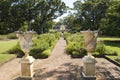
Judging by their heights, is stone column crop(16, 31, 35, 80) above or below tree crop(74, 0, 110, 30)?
below

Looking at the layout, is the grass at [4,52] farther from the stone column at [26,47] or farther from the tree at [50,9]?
the tree at [50,9]

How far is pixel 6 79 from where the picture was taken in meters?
7.27

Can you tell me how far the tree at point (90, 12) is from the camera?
46.0 m

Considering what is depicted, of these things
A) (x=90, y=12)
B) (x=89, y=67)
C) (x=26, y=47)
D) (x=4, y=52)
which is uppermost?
(x=90, y=12)

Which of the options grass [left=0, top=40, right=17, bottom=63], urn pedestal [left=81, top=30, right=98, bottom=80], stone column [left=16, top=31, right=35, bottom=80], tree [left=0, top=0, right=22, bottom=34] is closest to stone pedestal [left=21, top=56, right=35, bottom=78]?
stone column [left=16, top=31, right=35, bottom=80]

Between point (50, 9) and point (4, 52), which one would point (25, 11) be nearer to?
point (50, 9)

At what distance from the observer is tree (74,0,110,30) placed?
46031mm

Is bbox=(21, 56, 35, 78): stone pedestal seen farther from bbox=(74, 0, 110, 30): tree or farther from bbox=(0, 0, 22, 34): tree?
bbox=(74, 0, 110, 30): tree

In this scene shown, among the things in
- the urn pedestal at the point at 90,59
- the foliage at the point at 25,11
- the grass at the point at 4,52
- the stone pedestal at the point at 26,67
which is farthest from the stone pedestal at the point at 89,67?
the foliage at the point at 25,11

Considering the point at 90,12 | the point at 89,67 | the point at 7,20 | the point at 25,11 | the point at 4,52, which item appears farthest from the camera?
the point at 90,12

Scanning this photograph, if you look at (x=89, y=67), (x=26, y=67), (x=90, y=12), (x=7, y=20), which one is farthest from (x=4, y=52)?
(x=90, y=12)

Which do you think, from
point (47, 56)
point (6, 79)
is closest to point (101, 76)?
point (6, 79)

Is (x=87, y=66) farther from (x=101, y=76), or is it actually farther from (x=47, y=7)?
(x=47, y=7)

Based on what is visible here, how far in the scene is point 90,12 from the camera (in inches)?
1896
